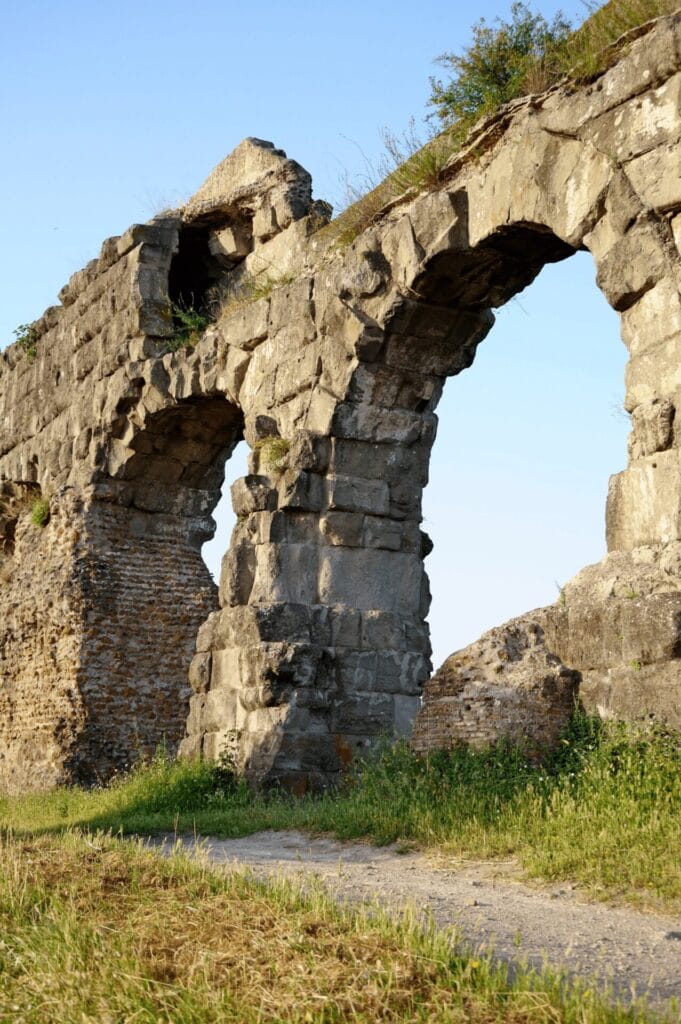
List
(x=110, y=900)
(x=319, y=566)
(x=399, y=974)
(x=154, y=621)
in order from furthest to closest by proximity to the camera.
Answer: (x=154, y=621)
(x=319, y=566)
(x=110, y=900)
(x=399, y=974)

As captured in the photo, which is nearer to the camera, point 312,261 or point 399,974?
point 399,974

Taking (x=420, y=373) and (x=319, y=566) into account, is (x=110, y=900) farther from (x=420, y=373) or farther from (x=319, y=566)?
(x=420, y=373)

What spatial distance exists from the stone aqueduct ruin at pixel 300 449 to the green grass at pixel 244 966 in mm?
2471

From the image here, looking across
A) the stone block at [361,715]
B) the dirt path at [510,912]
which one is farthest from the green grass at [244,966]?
the stone block at [361,715]

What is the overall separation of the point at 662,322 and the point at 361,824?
2.97m

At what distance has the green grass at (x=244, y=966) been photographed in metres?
3.21

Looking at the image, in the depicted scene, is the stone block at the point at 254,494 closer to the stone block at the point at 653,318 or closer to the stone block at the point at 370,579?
the stone block at the point at 370,579

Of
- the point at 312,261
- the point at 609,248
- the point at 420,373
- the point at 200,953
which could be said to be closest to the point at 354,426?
the point at 420,373

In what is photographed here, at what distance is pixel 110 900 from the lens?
175 inches

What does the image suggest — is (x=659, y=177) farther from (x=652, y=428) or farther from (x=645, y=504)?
(x=645, y=504)

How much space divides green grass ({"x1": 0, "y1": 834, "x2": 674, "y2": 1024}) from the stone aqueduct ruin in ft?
8.11

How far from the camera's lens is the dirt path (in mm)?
3660

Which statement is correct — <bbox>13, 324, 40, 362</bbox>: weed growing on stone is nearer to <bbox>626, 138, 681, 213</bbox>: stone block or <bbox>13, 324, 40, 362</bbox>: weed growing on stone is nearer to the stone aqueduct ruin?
the stone aqueduct ruin

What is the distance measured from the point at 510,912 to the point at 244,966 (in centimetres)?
128
